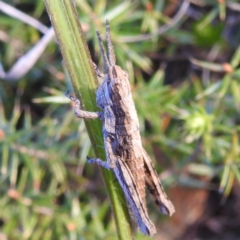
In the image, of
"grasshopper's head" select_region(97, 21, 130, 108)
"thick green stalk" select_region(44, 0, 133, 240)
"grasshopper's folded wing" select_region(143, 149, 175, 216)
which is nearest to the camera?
"thick green stalk" select_region(44, 0, 133, 240)

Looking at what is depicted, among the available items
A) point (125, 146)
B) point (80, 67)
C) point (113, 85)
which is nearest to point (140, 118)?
point (125, 146)

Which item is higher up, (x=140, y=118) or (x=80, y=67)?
(x=80, y=67)

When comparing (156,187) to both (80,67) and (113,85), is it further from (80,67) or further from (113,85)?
(80,67)

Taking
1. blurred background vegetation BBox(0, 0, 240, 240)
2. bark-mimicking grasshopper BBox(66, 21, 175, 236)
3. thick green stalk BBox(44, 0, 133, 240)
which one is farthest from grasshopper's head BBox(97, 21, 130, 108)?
blurred background vegetation BBox(0, 0, 240, 240)

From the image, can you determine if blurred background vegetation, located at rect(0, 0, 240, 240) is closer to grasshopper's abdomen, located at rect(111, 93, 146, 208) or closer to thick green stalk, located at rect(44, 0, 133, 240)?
grasshopper's abdomen, located at rect(111, 93, 146, 208)

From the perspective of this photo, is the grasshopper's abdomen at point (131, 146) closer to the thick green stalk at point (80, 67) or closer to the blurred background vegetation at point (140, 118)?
the thick green stalk at point (80, 67)

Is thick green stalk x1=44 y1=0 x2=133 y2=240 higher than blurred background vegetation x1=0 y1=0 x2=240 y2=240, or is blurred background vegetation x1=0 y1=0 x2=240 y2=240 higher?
thick green stalk x1=44 y1=0 x2=133 y2=240

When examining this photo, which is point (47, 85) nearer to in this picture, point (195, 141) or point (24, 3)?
point (24, 3)
